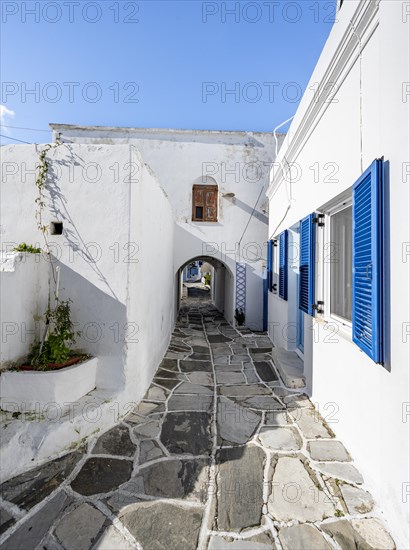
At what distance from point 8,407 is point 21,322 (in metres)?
1.08

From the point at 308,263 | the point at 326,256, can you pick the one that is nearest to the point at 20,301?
the point at 308,263

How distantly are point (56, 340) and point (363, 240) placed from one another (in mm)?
4084

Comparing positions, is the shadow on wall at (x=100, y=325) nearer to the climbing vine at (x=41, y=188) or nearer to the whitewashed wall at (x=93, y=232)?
the whitewashed wall at (x=93, y=232)

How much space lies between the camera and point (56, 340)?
12.6 feet

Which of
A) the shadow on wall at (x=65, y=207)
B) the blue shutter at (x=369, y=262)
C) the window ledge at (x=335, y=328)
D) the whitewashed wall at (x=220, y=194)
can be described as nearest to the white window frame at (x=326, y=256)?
the window ledge at (x=335, y=328)

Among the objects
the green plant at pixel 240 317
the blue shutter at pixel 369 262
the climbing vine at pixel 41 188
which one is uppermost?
the climbing vine at pixel 41 188

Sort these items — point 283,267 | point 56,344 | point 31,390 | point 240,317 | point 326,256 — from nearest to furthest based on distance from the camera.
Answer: point 31,390 < point 56,344 < point 326,256 < point 283,267 < point 240,317

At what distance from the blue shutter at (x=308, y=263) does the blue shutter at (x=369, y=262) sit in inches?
59.1

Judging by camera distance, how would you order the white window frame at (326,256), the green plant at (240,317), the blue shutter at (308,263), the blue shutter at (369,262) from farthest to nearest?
the green plant at (240,317) < the blue shutter at (308,263) < the white window frame at (326,256) < the blue shutter at (369,262)

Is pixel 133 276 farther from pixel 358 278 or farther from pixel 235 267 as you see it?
pixel 235 267

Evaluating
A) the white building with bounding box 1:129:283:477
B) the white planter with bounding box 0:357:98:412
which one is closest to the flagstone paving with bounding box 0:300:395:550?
the white building with bounding box 1:129:283:477

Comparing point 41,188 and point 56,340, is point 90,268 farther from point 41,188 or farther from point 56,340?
point 41,188

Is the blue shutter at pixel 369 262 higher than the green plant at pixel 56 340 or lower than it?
higher

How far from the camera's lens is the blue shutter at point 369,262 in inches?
98.7
